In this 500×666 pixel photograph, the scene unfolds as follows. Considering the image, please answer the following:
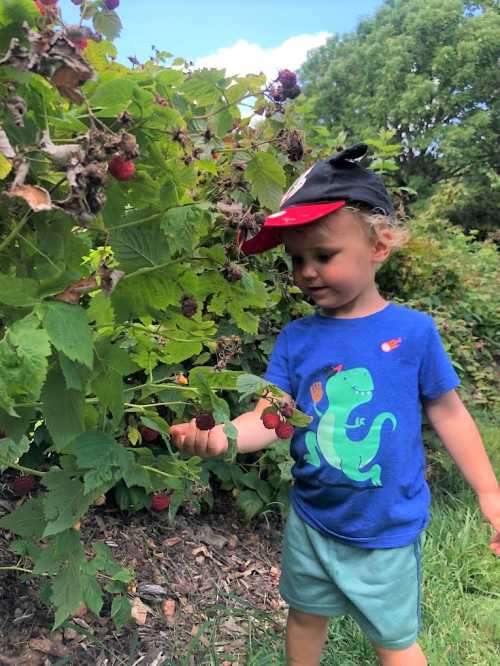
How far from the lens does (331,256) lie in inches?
67.6

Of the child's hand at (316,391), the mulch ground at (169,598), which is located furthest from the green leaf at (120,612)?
the child's hand at (316,391)

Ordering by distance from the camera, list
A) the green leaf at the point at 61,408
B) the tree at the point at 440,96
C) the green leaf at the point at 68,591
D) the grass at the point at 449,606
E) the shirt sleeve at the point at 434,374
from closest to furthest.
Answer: the green leaf at the point at 61,408 < the green leaf at the point at 68,591 < the shirt sleeve at the point at 434,374 < the grass at the point at 449,606 < the tree at the point at 440,96

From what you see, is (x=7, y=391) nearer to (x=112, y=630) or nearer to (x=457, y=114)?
(x=112, y=630)

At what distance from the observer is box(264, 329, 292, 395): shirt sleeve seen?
1.86 metres

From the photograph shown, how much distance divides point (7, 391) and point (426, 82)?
2968 centimetres

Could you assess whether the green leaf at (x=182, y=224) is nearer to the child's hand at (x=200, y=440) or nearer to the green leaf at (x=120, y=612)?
the child's hand at (x=200, y=440)

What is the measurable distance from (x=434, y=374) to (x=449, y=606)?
1.26 metres

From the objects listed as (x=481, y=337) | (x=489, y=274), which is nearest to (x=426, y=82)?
(x=489, y=274)

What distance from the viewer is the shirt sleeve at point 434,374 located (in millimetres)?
1771

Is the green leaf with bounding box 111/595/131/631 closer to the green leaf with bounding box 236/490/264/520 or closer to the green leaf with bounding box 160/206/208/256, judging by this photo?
the green leaf with bounding box 236/490/264/520

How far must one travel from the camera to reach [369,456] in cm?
173

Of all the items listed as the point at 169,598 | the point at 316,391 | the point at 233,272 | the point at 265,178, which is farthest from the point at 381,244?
the point at 169,598

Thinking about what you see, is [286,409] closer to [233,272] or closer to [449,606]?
[233,272]

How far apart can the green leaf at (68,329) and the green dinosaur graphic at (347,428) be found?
0.95 m
